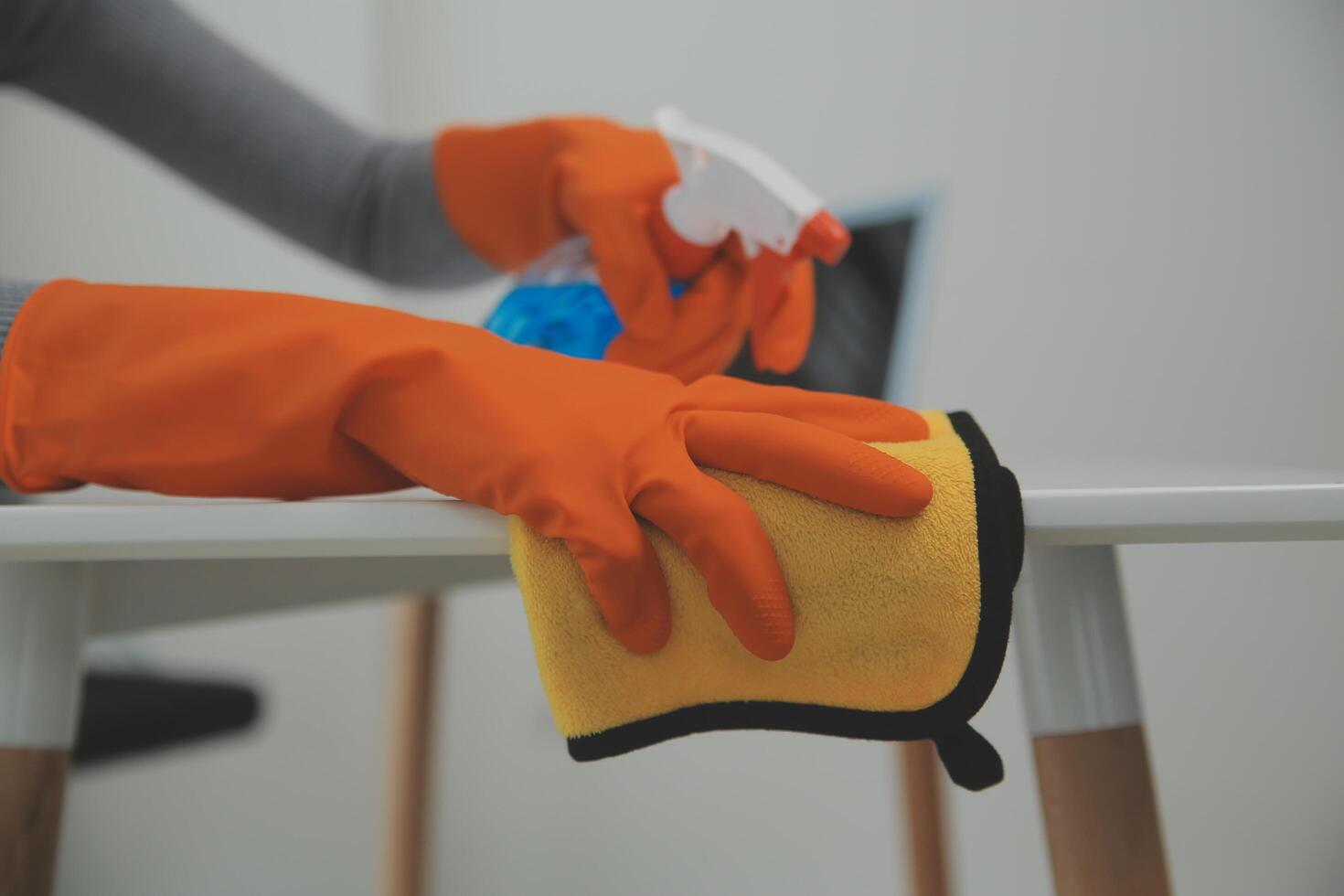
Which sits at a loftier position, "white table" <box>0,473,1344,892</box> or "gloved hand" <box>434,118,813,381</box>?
"gloved hand" <box>434,118,813,381</box>

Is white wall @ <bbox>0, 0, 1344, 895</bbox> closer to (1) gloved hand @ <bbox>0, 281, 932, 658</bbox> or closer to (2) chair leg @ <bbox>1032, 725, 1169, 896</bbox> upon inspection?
(2) chair leg @ <bbox>1032, 725, 1169, 896</bbox>

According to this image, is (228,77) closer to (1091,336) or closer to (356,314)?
(356,314)

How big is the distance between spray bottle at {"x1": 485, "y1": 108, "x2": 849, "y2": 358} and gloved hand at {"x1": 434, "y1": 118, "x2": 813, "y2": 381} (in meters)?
0.02

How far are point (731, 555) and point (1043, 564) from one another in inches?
7.4

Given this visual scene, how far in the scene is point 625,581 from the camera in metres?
0.32

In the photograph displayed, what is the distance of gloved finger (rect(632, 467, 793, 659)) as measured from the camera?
312mm

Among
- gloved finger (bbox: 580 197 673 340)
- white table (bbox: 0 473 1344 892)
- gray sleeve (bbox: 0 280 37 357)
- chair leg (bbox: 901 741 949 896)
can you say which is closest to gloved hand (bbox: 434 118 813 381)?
gloved finger (bbox: 580 197 673 340)

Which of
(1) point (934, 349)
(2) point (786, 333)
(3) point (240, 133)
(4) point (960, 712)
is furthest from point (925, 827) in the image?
(3) point (240, 133)

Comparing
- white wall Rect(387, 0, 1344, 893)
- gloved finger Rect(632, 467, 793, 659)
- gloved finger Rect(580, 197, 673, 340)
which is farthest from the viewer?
white wall Rect(387, 0, 1344, 893)

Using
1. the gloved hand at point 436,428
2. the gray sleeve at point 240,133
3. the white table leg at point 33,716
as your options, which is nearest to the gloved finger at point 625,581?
the gloved hand at point 436,428

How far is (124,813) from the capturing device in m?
1.35

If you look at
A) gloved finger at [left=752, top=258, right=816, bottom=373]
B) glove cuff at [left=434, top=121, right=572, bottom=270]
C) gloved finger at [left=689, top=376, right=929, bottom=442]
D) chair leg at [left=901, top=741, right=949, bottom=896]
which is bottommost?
chair leg at [left=901, top=741, right=949, bottom=896]

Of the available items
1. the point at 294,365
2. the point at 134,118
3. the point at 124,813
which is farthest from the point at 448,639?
the point at 294,365

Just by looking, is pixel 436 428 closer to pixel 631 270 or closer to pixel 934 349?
pixel 631 270
